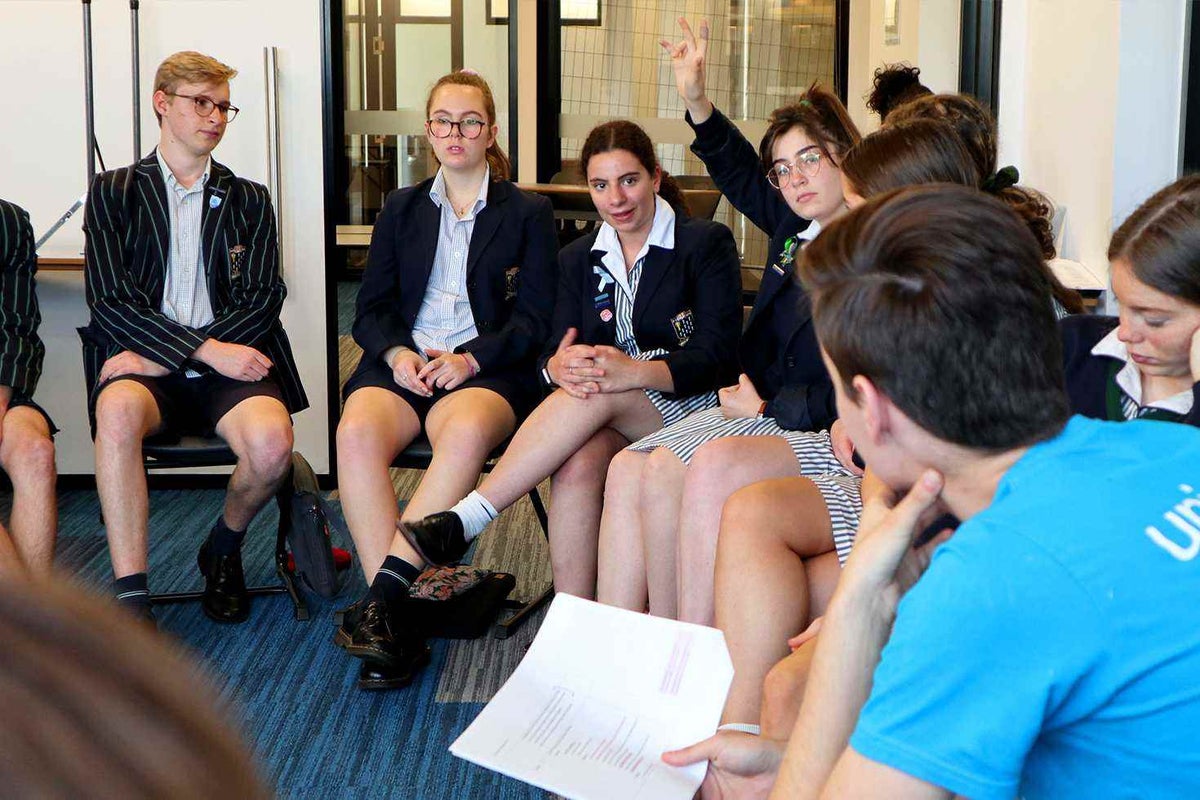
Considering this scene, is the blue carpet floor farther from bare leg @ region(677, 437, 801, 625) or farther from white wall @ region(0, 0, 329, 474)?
white wall @ region(0, 0, 329, 474)

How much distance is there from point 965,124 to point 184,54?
2056 mm

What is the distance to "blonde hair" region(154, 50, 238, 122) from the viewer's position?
10.7 ft

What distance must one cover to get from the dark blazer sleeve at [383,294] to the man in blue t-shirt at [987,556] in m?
2.13

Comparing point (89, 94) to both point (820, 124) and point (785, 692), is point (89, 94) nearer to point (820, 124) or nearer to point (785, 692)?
point (820, 124)

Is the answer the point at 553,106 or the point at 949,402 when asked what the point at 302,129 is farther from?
the point at 949,402

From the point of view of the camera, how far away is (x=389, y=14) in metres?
5.56

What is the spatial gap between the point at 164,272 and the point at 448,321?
757 mm

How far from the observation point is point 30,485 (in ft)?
9.75

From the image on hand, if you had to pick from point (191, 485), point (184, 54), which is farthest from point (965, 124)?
point (191, 485)

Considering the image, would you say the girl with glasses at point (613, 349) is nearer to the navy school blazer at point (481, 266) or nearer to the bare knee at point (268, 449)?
the navy school blazer at point (481, 266)

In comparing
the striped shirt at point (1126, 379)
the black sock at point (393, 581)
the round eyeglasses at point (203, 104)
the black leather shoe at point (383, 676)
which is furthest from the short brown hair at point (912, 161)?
the round eyeglasses at point (203, 104)

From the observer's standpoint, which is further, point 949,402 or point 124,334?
point 124,334

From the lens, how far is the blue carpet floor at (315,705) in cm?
236

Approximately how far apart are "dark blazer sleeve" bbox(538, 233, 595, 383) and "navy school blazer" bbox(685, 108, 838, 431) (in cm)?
39
